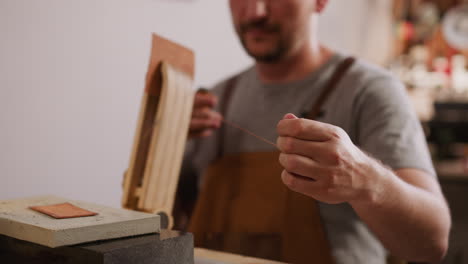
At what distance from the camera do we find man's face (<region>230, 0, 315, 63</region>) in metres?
0.91

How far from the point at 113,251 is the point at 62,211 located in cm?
11

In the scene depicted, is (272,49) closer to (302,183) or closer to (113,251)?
(302,183)

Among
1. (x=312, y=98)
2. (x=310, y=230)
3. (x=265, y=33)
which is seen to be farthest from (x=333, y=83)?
(x=310, y=230)

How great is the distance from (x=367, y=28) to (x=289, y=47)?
7.77 ft

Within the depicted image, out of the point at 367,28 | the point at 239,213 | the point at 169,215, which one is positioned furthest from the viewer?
the point at 367,28

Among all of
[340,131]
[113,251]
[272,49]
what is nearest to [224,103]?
[272,49]

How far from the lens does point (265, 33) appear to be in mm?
941

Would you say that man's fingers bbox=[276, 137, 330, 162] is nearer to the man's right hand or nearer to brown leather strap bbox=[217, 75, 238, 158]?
the man's right hand

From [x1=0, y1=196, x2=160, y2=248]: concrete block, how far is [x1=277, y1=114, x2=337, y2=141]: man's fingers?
7.1 inches

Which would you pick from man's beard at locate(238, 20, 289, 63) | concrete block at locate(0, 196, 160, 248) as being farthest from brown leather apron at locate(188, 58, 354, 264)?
concrete block at locate(0, 196, 160, 248)

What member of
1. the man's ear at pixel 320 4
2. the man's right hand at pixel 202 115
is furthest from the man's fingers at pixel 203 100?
the man's ear at pixel 320 4

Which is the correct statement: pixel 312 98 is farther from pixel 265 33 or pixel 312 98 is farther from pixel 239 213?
pixel 239 213

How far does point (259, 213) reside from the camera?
3.11 feet

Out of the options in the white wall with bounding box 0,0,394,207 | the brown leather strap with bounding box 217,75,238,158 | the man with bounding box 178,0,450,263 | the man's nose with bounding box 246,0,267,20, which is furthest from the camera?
the brown leather strap with bounding box 217,75,238,158
